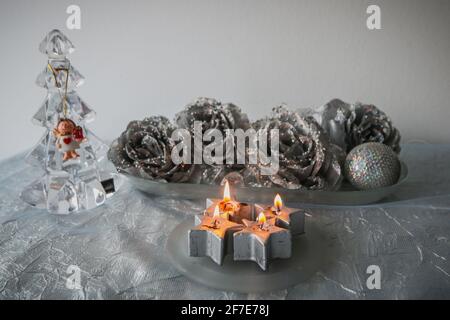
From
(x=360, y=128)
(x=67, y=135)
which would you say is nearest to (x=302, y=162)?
(x=360, y=128)

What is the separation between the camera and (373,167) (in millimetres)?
715

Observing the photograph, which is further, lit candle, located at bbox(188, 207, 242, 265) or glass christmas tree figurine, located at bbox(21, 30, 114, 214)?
glass christmas tree figurine, located at bbox(21, 30, 114, 214)

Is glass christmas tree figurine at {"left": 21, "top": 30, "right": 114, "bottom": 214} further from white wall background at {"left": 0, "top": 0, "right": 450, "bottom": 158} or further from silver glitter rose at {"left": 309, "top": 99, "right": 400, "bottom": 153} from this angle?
silver glitter rose at {"left": 309, "top": 99, "right": 400, "bottom": 153}

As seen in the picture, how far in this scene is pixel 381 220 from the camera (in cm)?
66

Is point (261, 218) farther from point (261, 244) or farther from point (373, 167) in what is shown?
point (373, 167)

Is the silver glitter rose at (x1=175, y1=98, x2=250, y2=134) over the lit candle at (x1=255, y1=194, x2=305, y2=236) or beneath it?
over

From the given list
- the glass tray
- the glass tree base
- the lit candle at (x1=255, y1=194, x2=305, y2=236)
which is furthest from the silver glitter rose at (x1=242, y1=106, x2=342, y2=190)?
the glass tree base

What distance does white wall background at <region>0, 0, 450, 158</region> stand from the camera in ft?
3.23

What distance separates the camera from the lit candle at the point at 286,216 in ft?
1.84

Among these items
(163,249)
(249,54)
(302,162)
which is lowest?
(163,249)

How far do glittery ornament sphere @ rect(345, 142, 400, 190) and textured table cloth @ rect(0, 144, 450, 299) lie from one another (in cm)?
4

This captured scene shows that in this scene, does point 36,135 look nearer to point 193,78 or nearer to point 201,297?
point 193,78

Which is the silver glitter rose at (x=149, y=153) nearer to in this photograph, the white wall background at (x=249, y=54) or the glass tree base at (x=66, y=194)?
the glass tree base at (x=66, y=194)

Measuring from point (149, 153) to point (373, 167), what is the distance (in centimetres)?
39
